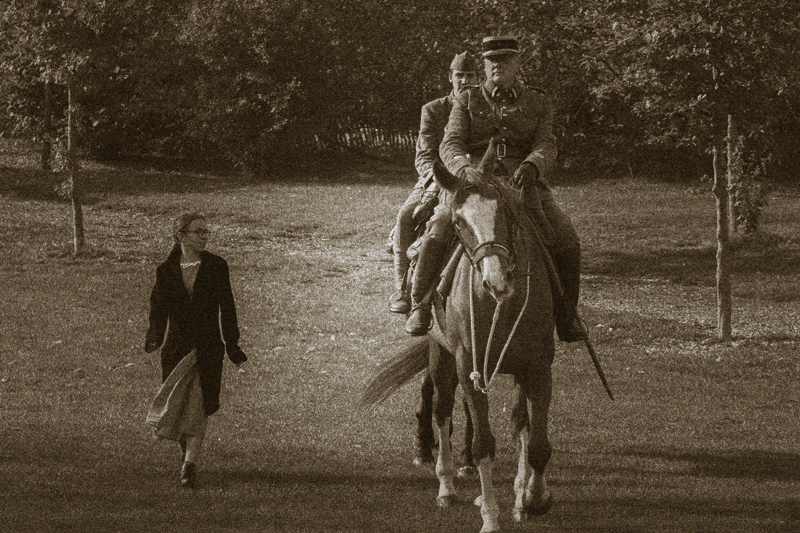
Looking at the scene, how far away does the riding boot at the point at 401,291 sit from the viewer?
10914 millimetres

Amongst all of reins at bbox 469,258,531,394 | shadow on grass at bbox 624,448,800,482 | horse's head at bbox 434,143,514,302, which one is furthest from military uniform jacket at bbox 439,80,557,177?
shadow on grass at bbox 624,448,800,482

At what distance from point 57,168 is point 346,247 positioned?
20.6 feet

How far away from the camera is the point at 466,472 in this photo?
1127cm

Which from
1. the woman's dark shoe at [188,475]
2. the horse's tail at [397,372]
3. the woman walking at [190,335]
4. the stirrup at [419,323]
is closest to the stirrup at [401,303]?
the horse's tail at [397,372]

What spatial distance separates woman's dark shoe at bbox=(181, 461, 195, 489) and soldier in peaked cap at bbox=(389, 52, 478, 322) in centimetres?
214

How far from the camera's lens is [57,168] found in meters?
24.5

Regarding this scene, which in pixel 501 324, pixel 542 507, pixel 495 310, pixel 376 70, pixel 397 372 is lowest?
pixel 542 507

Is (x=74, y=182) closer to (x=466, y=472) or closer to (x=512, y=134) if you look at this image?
(x=466, y=472)

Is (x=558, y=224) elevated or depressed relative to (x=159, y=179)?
elevated

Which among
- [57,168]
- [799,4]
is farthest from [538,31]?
[57,168]

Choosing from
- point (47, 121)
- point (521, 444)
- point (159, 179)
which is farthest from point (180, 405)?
point (159, 179)

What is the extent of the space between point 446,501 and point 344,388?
5.76 m

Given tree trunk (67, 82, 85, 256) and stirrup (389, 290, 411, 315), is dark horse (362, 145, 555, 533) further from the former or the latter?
tree trunk (67, 82, 85, 256)

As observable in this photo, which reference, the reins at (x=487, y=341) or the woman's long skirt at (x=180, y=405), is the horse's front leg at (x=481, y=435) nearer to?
the reins at (x=487, y=341)
